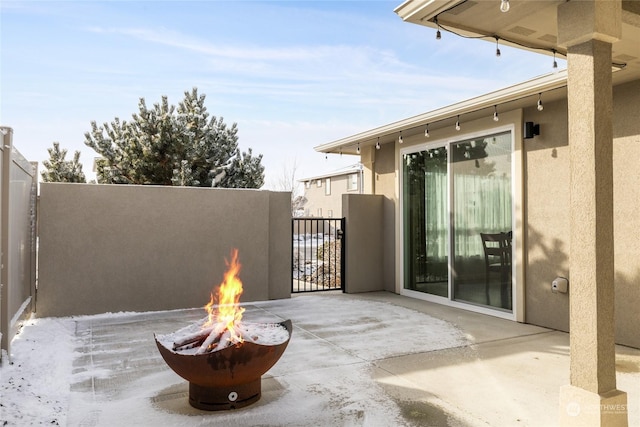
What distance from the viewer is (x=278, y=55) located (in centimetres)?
1128

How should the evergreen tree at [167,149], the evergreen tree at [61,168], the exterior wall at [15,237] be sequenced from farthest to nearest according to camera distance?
1. the evergreen tree at [61,168]
2. the evergreen tree at [167,149]
3. the exterior wall at [15,237]

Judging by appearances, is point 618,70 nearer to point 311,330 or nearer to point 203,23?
point 311,330

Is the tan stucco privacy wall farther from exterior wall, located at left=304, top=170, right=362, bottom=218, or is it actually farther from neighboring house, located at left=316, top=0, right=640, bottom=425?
exterior wall, located at left=304, top=170, right=362, bottom=218

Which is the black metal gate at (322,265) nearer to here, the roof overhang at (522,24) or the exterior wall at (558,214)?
the exterior wall at (558,214)

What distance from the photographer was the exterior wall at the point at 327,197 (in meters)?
22.4

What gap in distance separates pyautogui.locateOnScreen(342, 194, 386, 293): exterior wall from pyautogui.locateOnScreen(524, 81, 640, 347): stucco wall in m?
2.97

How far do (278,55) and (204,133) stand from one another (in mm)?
3406

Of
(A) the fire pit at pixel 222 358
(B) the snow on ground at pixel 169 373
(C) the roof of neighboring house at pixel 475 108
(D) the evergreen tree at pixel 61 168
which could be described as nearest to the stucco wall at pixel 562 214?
(C) the roof of neighboring house at pixel 475 108

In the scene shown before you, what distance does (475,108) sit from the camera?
5.38 metres

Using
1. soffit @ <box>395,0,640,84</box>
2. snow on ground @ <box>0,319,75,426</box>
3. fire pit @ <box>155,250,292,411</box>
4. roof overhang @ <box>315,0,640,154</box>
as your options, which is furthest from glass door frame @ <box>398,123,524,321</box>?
snow on ground @ <box>0,319,75,426</box>

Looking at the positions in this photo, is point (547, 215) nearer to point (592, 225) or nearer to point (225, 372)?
point (592, 225)

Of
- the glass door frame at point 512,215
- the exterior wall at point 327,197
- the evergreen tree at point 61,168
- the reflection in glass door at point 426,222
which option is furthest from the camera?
the exterior wall at point 327,197

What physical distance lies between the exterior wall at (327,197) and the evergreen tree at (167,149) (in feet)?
28.6

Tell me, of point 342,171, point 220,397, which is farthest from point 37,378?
point 342,171
